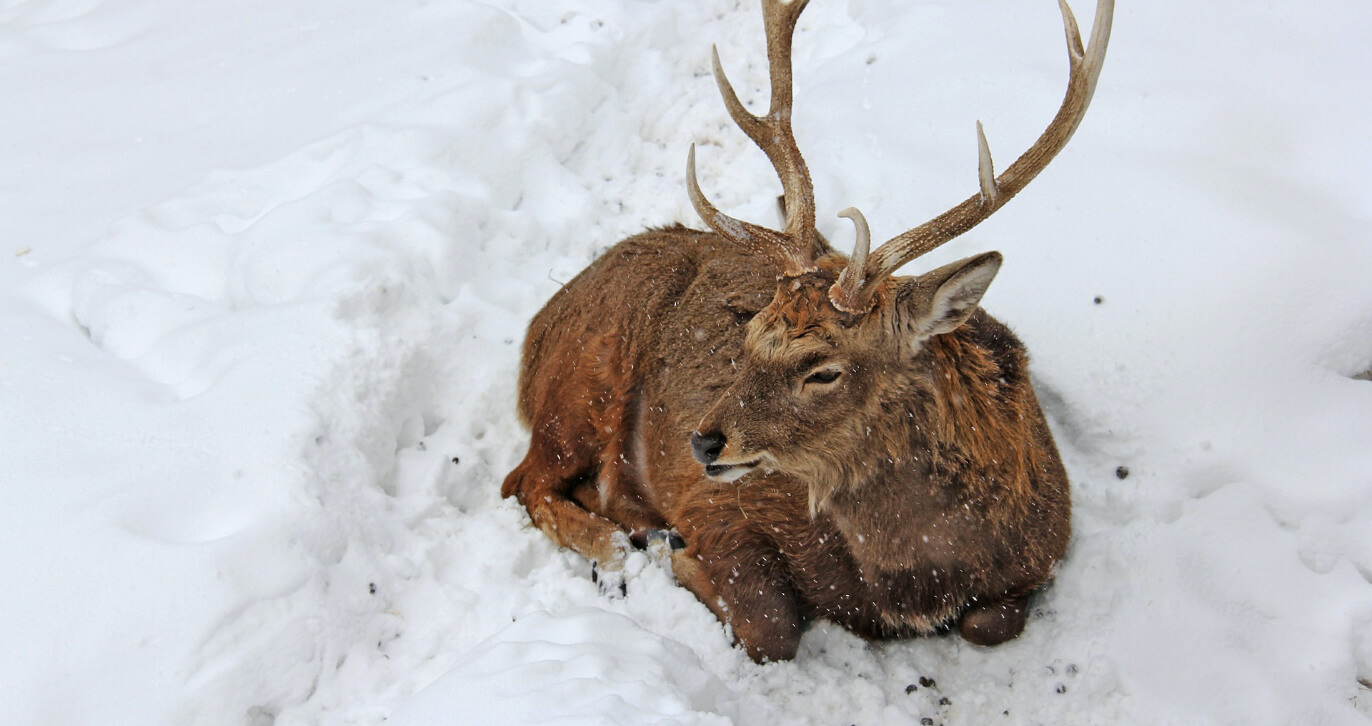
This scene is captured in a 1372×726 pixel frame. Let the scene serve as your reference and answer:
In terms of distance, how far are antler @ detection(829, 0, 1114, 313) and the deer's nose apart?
2.08 ft

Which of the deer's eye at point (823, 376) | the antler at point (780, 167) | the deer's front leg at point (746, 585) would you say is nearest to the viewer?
the deer's eye at point (823, 376)

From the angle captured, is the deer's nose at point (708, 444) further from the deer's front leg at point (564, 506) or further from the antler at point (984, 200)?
the deer's front leg at point (564, 506)

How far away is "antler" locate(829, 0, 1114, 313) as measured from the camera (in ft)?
10.2

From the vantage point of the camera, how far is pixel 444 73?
7000mm

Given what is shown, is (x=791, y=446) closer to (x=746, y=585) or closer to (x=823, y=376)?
(x=823, y=376)

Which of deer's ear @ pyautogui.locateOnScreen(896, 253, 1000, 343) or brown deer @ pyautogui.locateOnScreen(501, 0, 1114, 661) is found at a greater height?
deer's ear @ pyautogui.locateOnScreen(896, 253, 1000, 343)

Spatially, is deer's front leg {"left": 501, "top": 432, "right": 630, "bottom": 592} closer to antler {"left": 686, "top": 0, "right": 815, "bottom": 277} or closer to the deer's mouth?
the deer's mouth

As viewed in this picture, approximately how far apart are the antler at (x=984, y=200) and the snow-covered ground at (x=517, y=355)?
4.97 ft

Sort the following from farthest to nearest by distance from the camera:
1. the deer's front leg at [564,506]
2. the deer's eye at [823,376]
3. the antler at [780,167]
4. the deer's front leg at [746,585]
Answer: the deer's front leg at [564,506]
the deer's front leg at [746,585]
the antler at [780,167]
the deer's eye at [823,376]

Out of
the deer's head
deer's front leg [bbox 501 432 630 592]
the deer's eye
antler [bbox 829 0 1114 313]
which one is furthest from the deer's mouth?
deer's front leg [bbox 501 432 630 592]

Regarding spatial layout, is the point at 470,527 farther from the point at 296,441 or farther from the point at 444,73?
the point at 444,73

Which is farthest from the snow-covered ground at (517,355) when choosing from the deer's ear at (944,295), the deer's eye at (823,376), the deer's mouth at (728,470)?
the deer's ear at (944,295)

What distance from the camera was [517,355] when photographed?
5.23 meters

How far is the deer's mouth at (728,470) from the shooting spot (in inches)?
134
